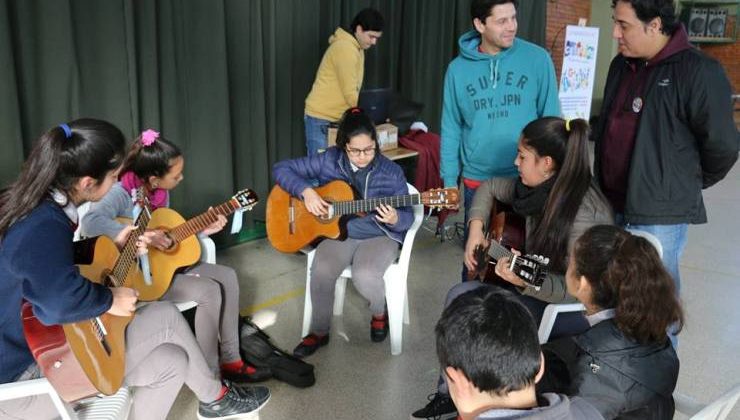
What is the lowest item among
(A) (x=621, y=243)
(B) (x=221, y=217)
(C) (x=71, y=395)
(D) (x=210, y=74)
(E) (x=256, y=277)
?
(E) (x=256, y=277)

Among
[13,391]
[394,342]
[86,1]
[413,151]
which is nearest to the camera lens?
[13,391]

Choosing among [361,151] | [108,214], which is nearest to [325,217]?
[361,151]

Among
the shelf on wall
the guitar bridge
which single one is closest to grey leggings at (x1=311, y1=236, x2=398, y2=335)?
the guitar bridge

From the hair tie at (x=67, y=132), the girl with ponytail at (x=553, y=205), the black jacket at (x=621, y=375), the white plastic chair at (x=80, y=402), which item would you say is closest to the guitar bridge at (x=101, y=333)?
the white plastic chair at (x=80, y=402)

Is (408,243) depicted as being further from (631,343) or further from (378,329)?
(631,343)

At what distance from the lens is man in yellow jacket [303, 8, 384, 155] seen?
3650 mm

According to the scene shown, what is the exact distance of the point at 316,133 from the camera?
385cm

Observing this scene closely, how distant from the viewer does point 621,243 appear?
1.37 meters

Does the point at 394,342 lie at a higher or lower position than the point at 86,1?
lower

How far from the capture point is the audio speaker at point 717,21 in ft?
33.7

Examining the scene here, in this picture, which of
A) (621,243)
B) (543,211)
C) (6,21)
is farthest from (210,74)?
(621,243)

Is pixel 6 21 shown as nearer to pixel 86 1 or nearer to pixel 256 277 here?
pixel 86 1

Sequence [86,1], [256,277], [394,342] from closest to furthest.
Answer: [394,342] < [86,1] < [256,277]

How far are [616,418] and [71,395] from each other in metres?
1.23
